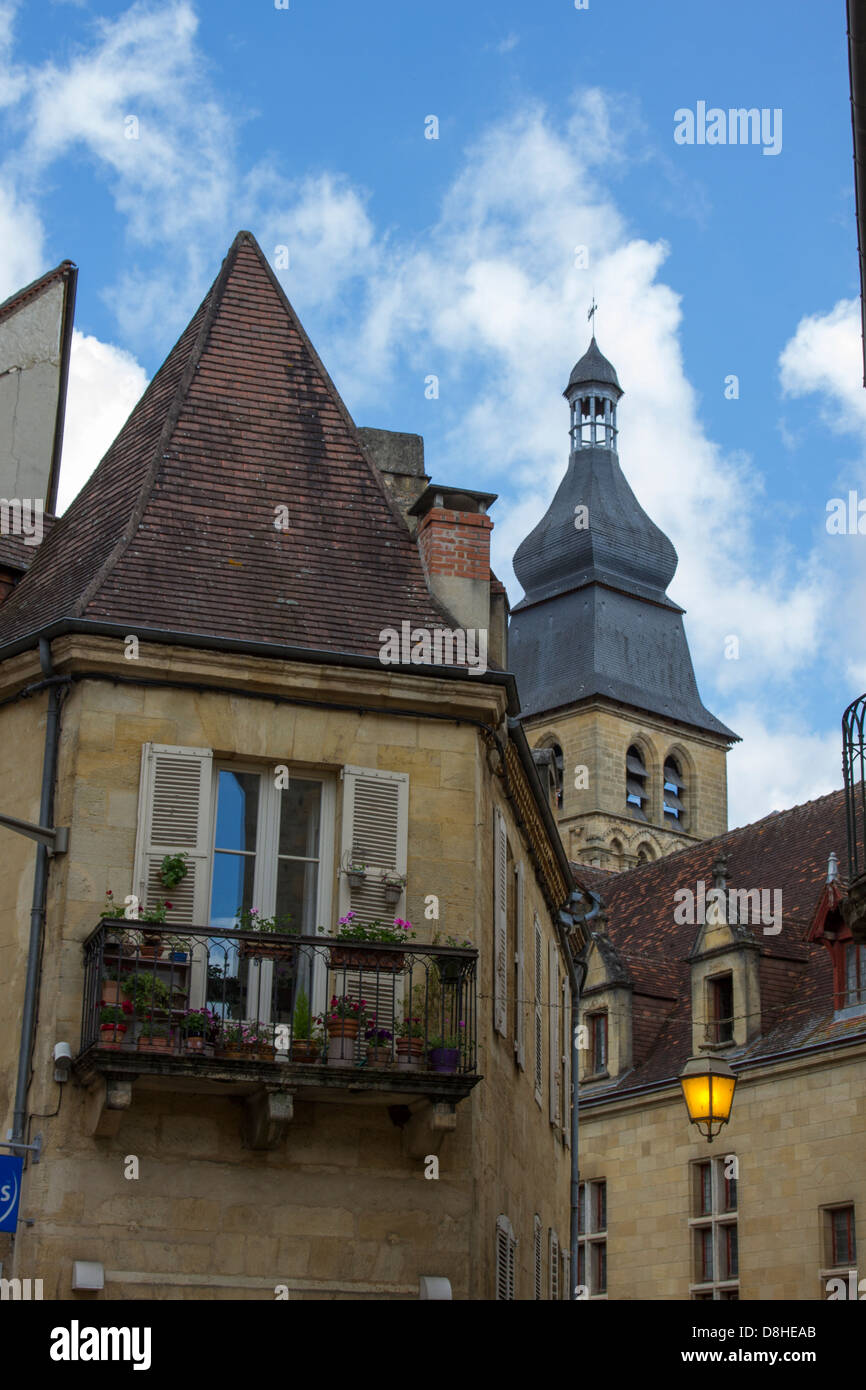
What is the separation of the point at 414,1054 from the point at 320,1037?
61 cm

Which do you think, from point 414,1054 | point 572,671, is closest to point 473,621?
point 414,1054

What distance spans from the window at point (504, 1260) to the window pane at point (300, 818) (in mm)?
3064

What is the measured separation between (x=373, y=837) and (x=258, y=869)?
2.76 ft

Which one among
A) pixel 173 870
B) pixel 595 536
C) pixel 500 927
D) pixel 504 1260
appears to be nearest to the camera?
pixel 173 870

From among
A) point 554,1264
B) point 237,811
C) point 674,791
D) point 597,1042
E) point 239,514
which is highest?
point 674,791

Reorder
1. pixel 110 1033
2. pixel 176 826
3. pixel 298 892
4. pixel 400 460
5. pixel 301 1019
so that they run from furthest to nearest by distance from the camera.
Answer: pixel 400 460, pixel 298 892, pixel 176 826, pixel 301 1019, pixel 110 1033

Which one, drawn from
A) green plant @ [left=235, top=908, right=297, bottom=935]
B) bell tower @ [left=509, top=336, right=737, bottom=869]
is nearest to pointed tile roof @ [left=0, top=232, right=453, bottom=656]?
green plant @ [left=235, top=908, right=297, bottom=935]

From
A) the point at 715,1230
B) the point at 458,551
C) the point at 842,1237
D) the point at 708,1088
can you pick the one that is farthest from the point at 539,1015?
the point at 715,1230

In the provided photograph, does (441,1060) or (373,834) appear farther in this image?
(373,834)

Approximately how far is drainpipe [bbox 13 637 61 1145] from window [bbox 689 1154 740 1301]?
19.9m

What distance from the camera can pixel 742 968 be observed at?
33.5 metres

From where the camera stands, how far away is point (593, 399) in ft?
290

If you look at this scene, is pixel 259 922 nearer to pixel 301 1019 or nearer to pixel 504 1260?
pixel 301 1019
